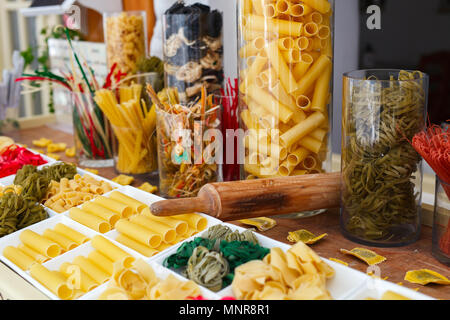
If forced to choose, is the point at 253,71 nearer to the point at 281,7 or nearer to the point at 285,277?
the point at 281,7

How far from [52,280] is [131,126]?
1.81 ft

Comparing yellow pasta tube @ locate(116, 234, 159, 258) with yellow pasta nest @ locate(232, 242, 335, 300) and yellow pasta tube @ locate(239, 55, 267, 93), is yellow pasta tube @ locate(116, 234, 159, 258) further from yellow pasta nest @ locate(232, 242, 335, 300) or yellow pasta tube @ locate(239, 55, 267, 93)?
yellow pasta tube @ locate(239, 55, 267, 93)

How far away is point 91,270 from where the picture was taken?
2.33 feet

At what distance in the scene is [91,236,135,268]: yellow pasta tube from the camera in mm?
711

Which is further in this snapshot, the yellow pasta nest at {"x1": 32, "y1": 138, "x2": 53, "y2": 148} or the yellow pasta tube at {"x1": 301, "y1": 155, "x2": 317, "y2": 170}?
the yellow pasta nest at {"x1": 32, "y1": 138, "x2": 53, "y2": 148}

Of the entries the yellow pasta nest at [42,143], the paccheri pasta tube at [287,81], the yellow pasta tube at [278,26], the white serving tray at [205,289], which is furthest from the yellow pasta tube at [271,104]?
the yellow pasta nest at [42,143]

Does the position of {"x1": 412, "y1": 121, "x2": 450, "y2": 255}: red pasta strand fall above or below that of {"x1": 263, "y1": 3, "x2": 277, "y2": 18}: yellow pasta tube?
below

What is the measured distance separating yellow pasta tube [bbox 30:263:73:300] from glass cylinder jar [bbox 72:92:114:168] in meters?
0.63

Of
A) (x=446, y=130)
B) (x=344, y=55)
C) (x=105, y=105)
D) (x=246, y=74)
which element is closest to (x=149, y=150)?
(x=105, y=105)

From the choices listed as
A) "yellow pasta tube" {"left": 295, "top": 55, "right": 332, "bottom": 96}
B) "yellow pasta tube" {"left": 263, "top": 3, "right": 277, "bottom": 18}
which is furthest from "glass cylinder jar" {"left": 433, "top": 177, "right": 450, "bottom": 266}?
"yellow pasta tube" {"left": 263, "top": 3, "right": 277, "bottom": 18}

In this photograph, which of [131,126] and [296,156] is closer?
[296,156]

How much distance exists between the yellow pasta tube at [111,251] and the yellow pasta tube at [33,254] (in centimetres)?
8

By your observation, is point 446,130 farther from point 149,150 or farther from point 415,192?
point 149,150

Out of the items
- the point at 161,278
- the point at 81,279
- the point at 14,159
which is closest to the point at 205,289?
the point at 161,278
